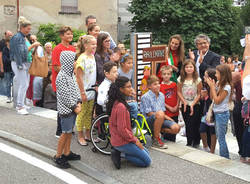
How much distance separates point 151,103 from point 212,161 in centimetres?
144

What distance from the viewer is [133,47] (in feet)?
26.0

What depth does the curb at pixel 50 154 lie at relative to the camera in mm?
5012

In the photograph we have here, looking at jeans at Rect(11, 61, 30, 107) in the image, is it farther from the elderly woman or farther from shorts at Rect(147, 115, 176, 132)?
shorts at Rect(147, 115, 176, 132)

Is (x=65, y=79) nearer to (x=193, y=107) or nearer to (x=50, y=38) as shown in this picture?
(x=193, y=107)

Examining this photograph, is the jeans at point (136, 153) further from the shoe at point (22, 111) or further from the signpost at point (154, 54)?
the shoe at point (22, 111)

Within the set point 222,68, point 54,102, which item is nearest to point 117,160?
point 222,68

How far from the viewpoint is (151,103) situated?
6453mm

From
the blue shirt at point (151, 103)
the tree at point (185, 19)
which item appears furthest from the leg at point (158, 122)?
the tree at point (185, 19)

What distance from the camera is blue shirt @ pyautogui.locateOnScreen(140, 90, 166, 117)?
6461 mm

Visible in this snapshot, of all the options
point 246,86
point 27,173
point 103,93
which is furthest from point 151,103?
point 27,173

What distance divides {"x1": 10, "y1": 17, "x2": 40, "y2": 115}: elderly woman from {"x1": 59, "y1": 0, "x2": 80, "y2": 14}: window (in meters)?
14.6

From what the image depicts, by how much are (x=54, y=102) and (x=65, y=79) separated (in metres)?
4.60

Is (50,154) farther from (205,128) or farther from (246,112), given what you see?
(246,112)

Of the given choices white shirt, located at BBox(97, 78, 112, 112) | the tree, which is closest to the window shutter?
the tree
